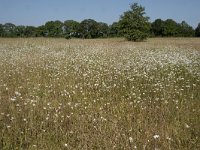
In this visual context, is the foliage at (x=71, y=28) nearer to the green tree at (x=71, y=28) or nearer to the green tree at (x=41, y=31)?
the green tree at (x=71, y=28)

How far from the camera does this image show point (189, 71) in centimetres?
1123

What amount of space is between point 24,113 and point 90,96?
2.00 m

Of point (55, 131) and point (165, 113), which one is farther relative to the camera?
point (165, 113)

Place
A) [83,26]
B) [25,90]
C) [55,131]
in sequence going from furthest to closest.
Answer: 1. [83,26]
2. [25,90]
3. [55,131]

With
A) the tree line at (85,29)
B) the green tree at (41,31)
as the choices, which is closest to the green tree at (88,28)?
the tree line at (85,29)

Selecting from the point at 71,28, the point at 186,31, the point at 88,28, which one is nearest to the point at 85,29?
the point at 88,28

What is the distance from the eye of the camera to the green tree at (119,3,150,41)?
4488 cm

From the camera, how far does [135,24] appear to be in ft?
149

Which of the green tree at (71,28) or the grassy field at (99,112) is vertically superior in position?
the green tree at (71,28)

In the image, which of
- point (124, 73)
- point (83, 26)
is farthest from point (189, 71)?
point (83, 26)

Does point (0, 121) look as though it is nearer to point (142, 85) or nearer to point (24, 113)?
point (24, 113)

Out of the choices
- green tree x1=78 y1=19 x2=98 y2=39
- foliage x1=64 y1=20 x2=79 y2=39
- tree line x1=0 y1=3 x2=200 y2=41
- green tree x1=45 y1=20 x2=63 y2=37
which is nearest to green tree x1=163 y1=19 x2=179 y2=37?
tree line x1=0 y1=3 x2=200 y2=41

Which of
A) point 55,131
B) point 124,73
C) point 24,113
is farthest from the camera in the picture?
point 124,73

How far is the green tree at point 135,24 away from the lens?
44.9 meters
